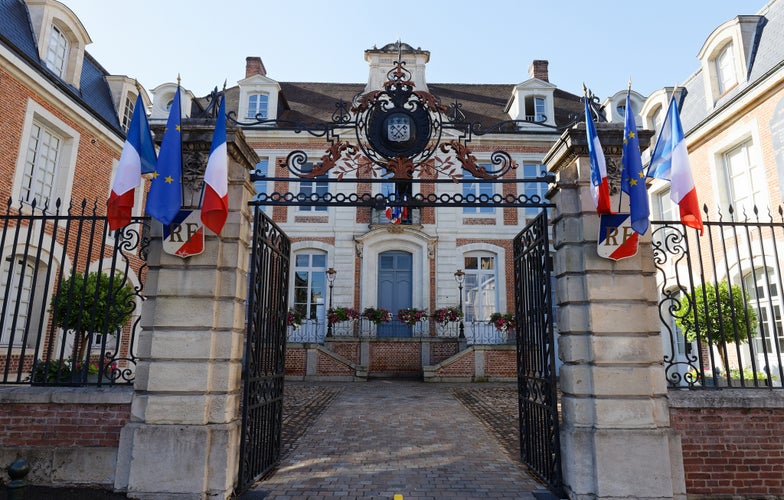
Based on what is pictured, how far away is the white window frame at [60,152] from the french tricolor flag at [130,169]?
7.61 m

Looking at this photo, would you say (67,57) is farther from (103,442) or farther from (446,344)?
(446,344)

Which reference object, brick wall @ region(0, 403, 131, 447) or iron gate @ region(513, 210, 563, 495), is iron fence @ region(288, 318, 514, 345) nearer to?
iron gate @ region(513, 210, 563, 495)

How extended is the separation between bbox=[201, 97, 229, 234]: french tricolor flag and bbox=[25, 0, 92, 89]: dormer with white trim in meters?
9.96

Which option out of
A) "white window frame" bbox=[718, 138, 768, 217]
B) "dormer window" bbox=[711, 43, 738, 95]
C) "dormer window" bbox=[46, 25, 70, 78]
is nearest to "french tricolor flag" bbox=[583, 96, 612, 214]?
"white window frame" bbox=[718, 138, 768, 217]

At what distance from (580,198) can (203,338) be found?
3.73 m

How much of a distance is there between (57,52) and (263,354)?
11441mm

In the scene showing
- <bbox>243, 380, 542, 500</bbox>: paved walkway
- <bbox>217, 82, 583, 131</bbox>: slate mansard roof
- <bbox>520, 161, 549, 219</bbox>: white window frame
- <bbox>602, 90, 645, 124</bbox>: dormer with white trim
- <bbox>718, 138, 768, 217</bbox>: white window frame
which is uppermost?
<bbox>217, 82, 583, 131</bbox>: slate mansard roof

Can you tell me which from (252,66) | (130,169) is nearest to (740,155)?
(130,169)

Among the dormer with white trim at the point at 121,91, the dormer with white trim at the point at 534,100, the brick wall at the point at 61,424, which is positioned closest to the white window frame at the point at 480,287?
the dormer with white trim at the point at 534,100

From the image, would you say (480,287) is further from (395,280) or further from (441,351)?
(441,351)

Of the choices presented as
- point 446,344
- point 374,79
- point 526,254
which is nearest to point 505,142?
point 374,79

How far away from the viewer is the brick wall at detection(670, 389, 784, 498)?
4.44 metres

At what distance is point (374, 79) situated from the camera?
19.2 metres

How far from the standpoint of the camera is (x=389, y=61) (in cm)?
1958
